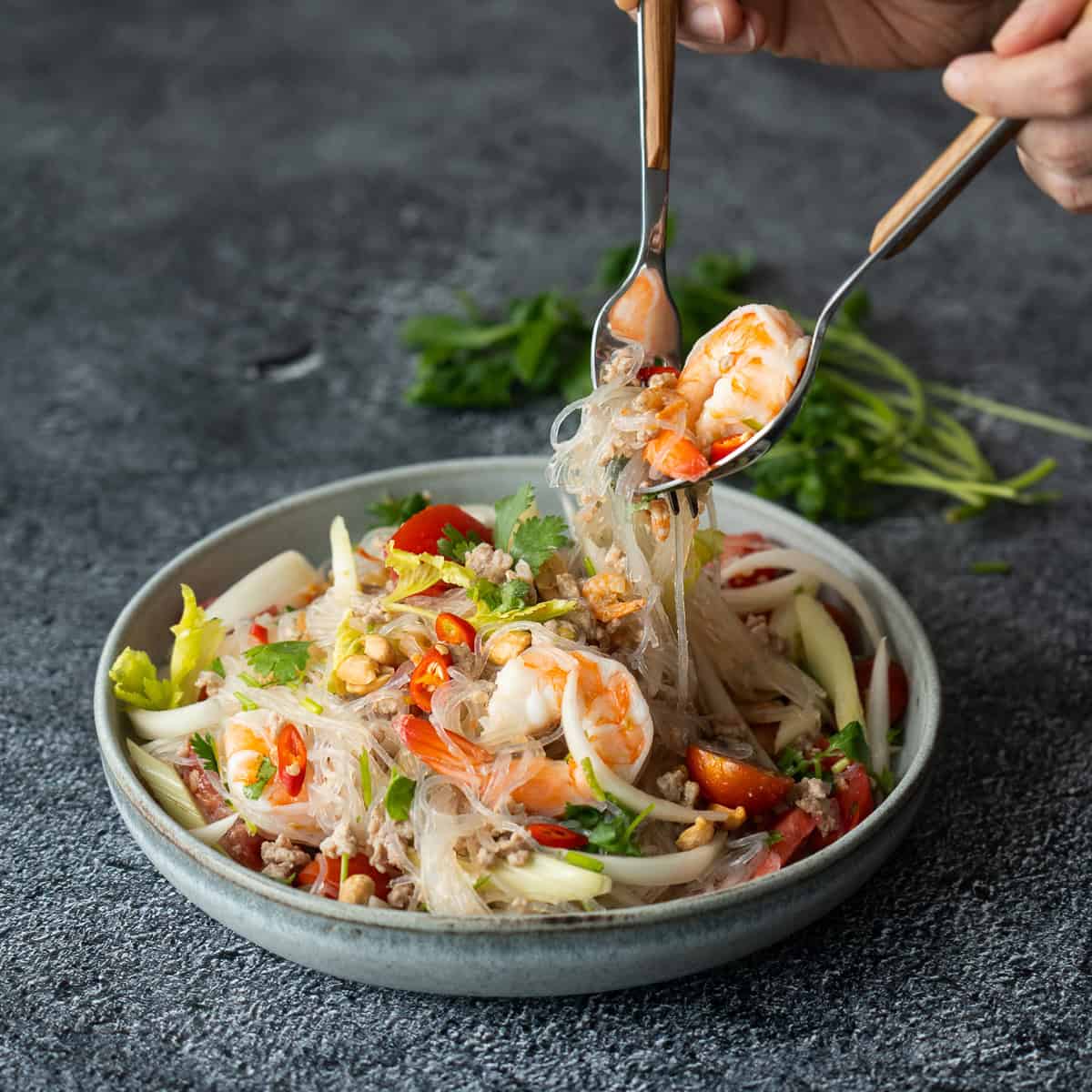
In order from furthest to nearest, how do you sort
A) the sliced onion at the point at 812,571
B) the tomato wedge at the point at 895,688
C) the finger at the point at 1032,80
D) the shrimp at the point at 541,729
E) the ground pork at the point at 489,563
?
the sliced onion at the point at 812,571
the tomato wedge at the point at 895,688
the ground pork at the point at 489,563
the finger at the point at 1032,80
the shrimp at the point at 541,729

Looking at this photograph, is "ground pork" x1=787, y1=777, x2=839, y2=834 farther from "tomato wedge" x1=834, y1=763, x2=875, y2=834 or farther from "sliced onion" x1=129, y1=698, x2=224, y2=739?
"sliced onion" x1=129, y1=698, x2=224, y2=739

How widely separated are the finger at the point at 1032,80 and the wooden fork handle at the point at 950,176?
5 centimetres

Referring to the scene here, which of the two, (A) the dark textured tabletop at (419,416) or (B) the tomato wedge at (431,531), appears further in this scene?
(B) the tomato wedge at (431,531)

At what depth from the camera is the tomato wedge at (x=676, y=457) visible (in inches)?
121

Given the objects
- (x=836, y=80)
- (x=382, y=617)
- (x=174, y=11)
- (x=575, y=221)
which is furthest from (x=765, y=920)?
(x=174, y=11)

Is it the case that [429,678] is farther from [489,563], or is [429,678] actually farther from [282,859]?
[282,859]

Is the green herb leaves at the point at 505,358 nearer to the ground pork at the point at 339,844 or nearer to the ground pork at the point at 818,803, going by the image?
the ground pork at the point at 818,803

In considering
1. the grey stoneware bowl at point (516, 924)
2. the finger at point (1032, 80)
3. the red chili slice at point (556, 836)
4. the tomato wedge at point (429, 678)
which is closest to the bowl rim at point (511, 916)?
the grey stoneware bowl at point (516, 924)

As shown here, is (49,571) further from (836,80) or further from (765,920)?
(836,80)

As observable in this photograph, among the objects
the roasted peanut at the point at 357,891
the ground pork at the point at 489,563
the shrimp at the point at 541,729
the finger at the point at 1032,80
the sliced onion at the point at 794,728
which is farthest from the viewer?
the sliced onion at the point at 794,728

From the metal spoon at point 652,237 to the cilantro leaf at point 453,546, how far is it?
481 mm

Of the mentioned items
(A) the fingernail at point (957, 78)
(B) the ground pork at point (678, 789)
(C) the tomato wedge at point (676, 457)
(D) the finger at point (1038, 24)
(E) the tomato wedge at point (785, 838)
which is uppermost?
(D) the finger at point (1038, 24)

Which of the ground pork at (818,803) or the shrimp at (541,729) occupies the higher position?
the shrimp at (541,729)

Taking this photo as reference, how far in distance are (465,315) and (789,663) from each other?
2880 mm
